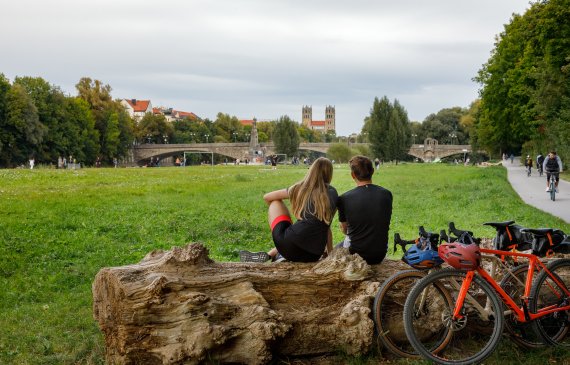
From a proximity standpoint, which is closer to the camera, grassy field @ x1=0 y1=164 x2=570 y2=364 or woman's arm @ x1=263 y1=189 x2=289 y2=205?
woman's arm @ x1=263 y1=189 x2=289 y2=205

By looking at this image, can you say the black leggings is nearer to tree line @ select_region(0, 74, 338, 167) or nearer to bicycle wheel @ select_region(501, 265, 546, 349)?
bicycle wheel @ select_region(501, 265, 546, 349)

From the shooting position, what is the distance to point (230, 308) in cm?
607

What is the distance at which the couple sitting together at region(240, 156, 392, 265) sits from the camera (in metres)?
6.76

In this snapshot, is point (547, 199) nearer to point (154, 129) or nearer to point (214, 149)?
point (214, 149)

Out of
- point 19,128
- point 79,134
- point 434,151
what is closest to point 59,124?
point 79,134

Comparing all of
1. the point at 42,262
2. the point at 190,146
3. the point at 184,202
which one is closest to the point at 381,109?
the point at 190,146

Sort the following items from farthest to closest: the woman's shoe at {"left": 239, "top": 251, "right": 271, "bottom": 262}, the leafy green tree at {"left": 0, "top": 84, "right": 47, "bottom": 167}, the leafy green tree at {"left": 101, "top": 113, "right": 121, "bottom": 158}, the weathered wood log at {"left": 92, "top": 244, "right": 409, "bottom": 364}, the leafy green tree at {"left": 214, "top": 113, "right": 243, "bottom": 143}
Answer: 1. the leafy green tree at {"left": 214, "top": 113, "right": 243, "bottom": 143}
2. the leafy green tree at {"left": 101, "top": 113, "right": 121, "bottom": 158}
3. the leafy green tree at {"left": 0, "top": 84, "right": 47, "bottom": 167}
4. the woman's shoe at {"left": 239, "top": 251, "right": 271, "bottom": 262}
5. the weathered wood log at {"left": 92, "top": 244, "right": 409, "bottom": 364}

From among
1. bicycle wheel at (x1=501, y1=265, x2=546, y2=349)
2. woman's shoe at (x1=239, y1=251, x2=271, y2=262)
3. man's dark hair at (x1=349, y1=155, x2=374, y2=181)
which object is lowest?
bicycle wheel at (x1=501, y1=265, x2=546, y2=349)

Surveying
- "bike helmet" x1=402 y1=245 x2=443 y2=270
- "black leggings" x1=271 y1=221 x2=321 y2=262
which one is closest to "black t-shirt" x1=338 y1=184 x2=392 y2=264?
"black leggings" x1=271 y1=221 x2=321 y2=262

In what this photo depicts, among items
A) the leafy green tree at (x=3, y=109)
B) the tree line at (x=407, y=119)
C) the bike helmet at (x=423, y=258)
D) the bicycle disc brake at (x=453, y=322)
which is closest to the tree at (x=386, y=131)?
the tree line at (x=407, y=119)

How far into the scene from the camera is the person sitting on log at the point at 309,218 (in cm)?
675

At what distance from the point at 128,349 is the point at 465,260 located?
317 centimetres

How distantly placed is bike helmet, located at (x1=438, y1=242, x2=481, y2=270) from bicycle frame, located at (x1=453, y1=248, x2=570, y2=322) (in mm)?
87

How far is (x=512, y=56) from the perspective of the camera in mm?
57531
